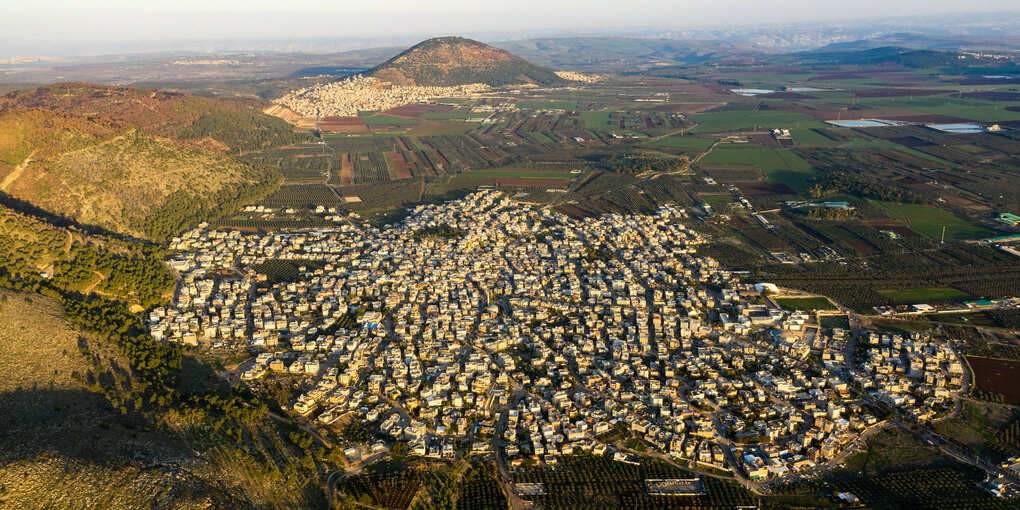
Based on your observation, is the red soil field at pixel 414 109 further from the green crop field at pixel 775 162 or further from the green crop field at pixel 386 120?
the green crop field at pixel 775 162

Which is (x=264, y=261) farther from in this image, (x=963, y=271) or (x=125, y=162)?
(x=963, y=271)

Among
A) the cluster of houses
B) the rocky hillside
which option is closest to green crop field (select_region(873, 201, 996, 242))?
the cluster of houses

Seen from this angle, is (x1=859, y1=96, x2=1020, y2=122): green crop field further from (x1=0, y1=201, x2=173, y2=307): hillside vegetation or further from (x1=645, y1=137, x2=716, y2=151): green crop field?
(x1=0, y1=201, x2=173, y2=307): hillside vegetation

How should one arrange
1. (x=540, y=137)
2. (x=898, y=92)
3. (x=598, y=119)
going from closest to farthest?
1. (x=540, y=137)
2. (x=598, y=119)
3. (x=898, y=92)

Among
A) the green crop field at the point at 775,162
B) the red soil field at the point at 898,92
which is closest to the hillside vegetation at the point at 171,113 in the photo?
the green crop field at the point at 775,162

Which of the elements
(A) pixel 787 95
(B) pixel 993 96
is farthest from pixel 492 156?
(B) pixel 993 96

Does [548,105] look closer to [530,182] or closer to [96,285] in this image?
[530,182]

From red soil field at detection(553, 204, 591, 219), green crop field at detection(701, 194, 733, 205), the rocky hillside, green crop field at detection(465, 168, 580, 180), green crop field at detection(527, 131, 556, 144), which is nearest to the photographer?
red soil field at detection(553, 204, 591, 219)

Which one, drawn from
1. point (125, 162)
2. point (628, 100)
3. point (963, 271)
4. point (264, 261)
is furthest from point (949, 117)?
point (125, 162)
